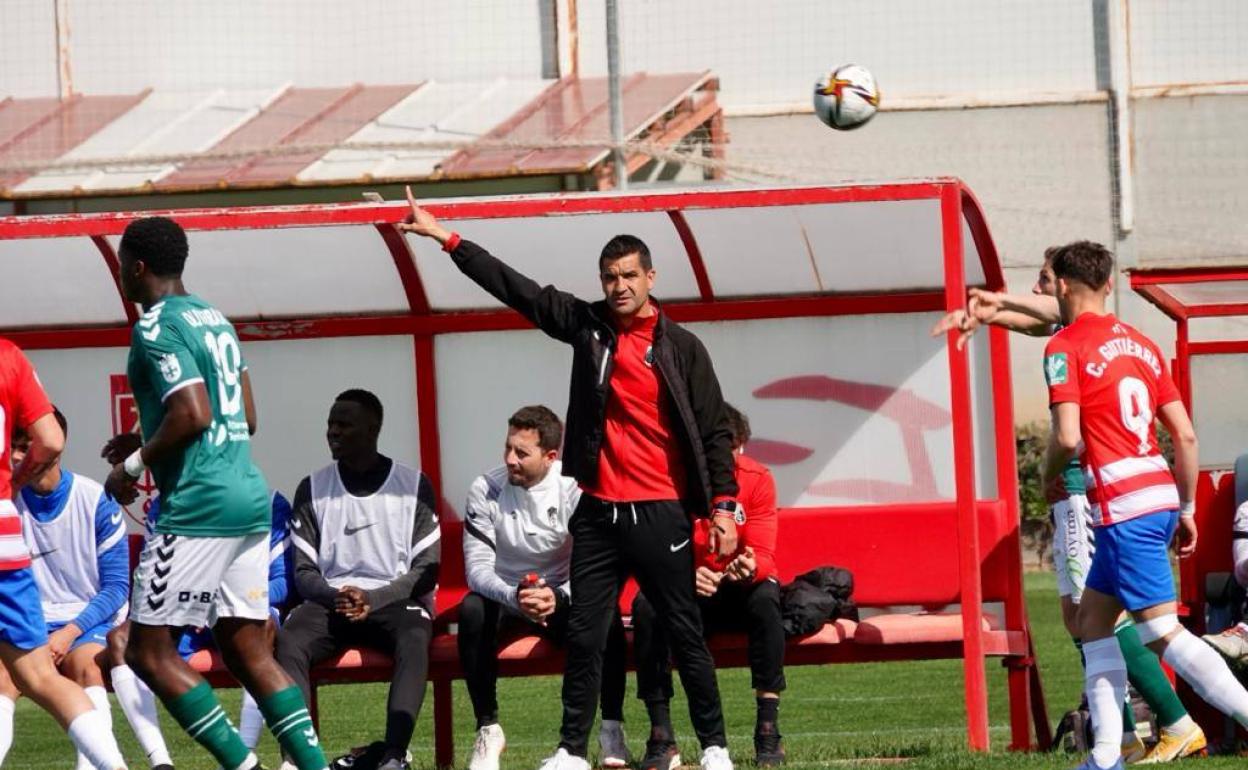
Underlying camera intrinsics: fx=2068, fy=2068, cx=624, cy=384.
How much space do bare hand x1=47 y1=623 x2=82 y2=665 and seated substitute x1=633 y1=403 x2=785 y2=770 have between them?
2.13 meters

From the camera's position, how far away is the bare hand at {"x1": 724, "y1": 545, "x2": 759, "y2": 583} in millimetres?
7945

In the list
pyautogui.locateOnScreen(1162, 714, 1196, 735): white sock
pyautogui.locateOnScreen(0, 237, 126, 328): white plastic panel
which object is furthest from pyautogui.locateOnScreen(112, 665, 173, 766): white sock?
pyautogui.locateOnScreen(1162, 714, 1196, 735): white sock

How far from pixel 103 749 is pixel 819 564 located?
12.5ft

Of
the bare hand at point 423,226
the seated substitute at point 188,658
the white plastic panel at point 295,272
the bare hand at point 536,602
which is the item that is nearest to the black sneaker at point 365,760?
the seated substitute at point 188,658

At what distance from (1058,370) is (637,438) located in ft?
4.82

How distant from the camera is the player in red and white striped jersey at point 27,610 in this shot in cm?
632

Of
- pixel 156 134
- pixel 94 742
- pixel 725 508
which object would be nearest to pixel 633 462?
pixel 725 508

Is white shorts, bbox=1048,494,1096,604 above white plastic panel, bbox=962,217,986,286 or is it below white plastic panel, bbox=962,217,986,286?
below

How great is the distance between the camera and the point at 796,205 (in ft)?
26.5

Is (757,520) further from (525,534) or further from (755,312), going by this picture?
(755,312)

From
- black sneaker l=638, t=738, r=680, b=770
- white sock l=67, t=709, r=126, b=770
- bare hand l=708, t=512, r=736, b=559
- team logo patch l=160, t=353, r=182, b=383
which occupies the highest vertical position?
team logo patch l=160, t=353, r=182, b=383

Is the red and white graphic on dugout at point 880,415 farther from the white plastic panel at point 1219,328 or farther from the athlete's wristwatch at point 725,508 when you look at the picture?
the white plastic panel at point 1219,328

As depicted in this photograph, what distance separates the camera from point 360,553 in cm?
840

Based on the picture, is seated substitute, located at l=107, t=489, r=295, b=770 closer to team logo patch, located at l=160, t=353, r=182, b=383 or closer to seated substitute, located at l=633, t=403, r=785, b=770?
team logo patch, located at l=160, t=353, r=182, b=383
